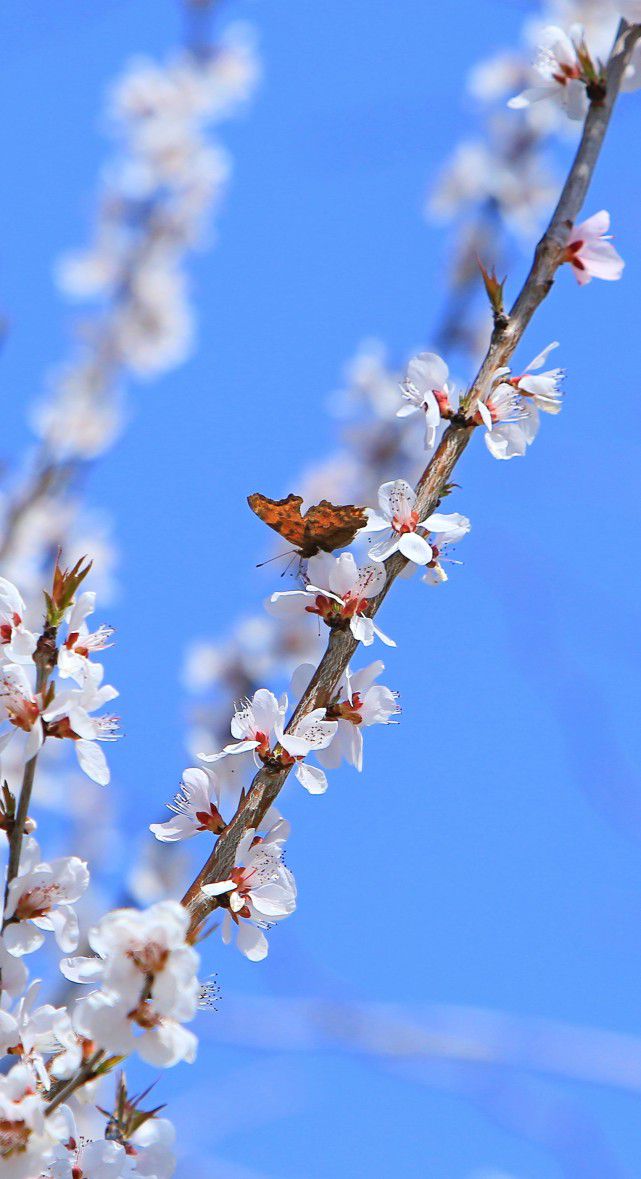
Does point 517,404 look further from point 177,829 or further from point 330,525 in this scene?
point 177,829

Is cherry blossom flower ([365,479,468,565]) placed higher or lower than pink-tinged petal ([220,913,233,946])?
higher

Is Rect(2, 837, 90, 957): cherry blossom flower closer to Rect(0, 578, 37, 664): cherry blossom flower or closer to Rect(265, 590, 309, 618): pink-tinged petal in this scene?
Rect(0, 578, 37, 664): cherry blossom flower

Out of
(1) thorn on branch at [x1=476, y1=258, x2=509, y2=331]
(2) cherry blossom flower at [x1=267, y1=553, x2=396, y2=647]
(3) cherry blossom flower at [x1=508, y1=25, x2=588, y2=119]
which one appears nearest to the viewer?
(2) cherry blossom flower at [x1=267, y1=553, x2=396, y2=647]

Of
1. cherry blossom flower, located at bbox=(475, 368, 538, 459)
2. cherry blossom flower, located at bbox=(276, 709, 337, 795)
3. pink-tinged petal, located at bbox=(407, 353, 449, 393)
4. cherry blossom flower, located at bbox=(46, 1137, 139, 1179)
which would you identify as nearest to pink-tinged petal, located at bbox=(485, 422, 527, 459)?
cherry blossom flower, located at bbox=(475, 368, 538, 459)

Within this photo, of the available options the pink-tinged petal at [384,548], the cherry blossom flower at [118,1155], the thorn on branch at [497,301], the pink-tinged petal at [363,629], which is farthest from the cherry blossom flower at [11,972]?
the thorn on branch at [497,301]

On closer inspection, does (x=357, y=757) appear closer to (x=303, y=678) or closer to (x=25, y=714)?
(x=303, y=678)
